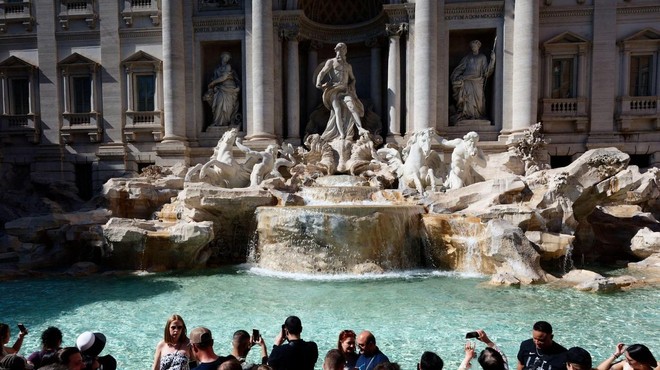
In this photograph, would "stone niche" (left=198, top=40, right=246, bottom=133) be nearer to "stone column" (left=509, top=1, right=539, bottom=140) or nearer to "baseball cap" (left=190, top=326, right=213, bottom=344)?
"stone column" (left=509, top=1, right=539, bottom=140)

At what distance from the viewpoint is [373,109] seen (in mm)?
16312

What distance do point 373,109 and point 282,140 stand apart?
11.7ft

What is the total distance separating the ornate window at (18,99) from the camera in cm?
1659

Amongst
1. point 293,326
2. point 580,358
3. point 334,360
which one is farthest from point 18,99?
point 580,358

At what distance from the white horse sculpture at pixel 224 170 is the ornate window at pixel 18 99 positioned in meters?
8.70

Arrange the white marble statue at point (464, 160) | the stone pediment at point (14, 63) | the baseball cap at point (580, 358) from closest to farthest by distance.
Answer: the baseball cap at point (580, 358) < the white marble statue at point (464, 160) < the stone pediment at point (14, 63)

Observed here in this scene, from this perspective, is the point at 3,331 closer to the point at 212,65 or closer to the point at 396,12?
the point at 396,12

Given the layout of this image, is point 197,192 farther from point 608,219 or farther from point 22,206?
point 608,219

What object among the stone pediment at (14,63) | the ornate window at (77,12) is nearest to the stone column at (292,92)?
the ornate window at (77,12)

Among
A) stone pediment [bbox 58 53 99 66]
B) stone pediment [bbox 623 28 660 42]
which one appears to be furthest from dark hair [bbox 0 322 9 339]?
stone pediment [bbox 623 28 660 42]

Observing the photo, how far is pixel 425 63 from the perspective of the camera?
47.6ft

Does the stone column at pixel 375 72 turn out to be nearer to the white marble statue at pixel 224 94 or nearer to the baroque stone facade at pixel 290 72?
the baroque stone facade at pixel 290 72

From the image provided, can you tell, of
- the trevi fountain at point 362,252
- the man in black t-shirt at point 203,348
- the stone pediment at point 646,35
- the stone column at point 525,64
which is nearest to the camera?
the man in black t-shirt at point 203,348

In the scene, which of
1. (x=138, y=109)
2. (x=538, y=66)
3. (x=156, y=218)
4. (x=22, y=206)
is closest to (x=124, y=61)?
(x=138, y=109)
